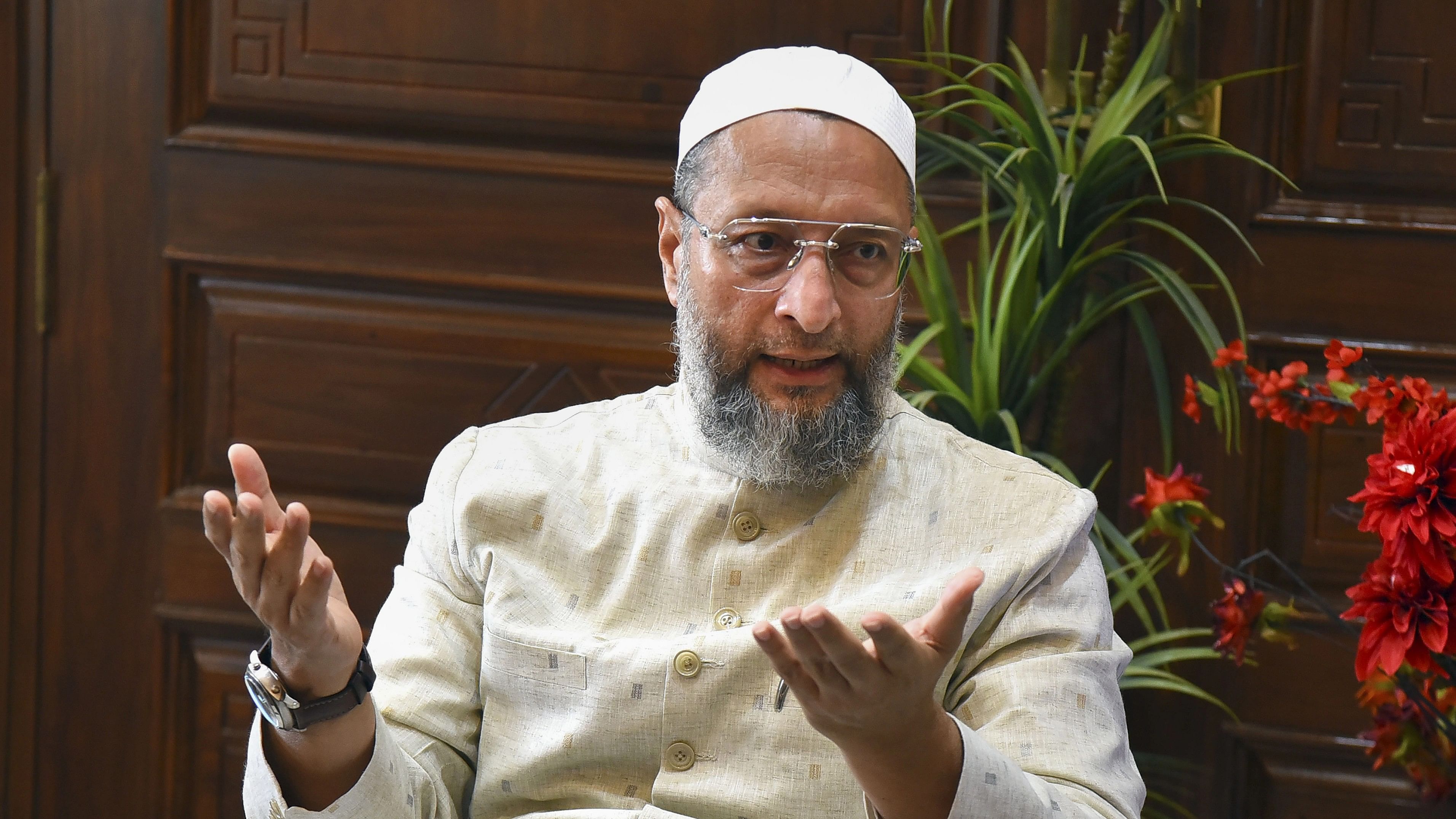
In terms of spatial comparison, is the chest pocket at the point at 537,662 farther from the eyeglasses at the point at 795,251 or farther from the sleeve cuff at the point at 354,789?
the eyeglasses at the point at 795,251

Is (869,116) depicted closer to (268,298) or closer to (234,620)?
(268,298)

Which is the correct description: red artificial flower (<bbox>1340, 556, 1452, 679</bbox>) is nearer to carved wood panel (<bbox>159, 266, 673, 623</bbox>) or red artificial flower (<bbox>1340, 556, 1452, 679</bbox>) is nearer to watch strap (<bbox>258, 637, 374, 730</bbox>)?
watch strap (<bbox>258, 637, 374, 730</bbox>)

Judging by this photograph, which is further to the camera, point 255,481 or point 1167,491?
point 1167,491

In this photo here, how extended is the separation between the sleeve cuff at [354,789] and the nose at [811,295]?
626 millimetres

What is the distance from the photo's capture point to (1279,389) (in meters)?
1.80

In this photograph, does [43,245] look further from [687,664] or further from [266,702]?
[687,664]

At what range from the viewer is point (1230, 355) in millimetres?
1888

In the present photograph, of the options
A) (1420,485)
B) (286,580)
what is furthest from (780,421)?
(1420,485)

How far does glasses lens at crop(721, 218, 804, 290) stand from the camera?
156 cm

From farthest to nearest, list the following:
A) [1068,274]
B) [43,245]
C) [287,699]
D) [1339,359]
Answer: [43,245] < [1068,274] < [1339,359] < [287,699]

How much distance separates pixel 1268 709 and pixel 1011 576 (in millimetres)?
1106

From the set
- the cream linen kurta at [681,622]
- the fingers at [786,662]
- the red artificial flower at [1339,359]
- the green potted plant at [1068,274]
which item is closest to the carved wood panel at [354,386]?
the green potted plant at [1068,274]

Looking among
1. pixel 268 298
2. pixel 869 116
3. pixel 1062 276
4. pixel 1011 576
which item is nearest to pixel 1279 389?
pixel 1062 276

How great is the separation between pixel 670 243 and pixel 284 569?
2.43 ft
